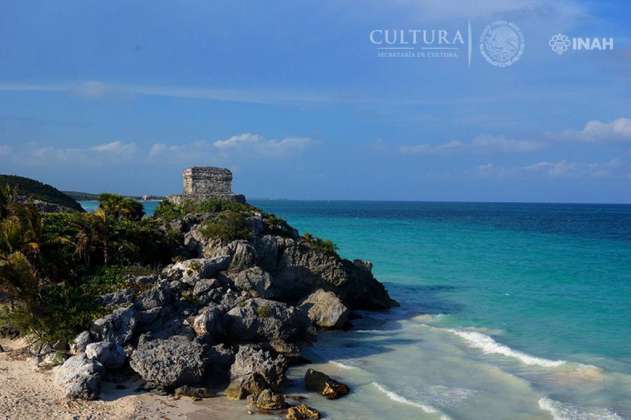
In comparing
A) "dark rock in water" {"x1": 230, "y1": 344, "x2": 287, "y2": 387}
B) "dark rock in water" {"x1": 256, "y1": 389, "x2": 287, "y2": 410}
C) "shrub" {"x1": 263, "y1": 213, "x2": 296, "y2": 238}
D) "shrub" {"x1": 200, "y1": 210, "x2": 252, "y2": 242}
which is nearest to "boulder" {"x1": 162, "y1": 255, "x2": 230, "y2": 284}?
"shrub" {"x1": 200, "y1": 210, "x2": 252, "y2": 242}

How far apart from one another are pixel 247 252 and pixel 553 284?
691 inches

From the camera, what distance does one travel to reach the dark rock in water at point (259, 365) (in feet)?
47.2

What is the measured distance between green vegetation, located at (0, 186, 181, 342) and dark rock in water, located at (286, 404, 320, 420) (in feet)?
23.2

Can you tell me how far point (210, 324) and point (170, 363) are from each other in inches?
92.9

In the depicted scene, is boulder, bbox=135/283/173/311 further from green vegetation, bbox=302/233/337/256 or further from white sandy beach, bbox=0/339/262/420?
green vegetation, bbox=302/233/337/256

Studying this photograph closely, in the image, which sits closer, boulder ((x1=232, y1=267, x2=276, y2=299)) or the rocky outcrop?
the rocky outcrop

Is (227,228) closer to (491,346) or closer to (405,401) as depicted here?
(491,346)

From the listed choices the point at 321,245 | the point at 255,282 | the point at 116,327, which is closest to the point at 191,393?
the point at 116,327

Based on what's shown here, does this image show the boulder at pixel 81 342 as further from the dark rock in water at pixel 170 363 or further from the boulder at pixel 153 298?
the boulder at pixel 153 298

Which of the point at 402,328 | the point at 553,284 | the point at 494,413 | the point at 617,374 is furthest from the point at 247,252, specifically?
the point at 553,284

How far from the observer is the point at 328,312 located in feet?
68.3

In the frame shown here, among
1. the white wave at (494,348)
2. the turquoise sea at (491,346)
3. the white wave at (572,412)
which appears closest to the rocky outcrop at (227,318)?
the turquoise sea at (491,346)

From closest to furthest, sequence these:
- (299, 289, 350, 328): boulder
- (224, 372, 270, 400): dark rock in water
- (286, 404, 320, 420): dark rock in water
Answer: (286, 404, 320, 420): dark rock in water → (224, 372, 270, 400): dark rock in water → (299, 289, 350, 328): boulder

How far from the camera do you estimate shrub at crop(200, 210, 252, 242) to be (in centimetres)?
2333
